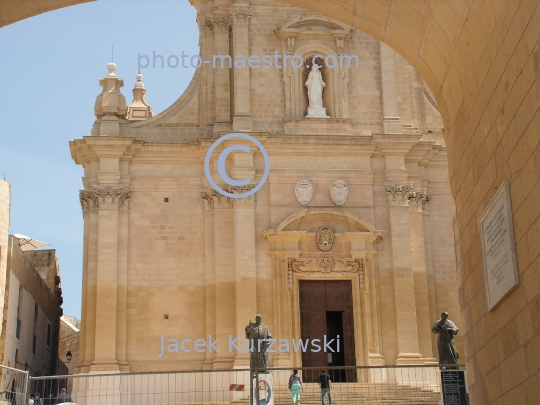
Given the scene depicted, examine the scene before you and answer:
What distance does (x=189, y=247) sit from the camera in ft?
76.3

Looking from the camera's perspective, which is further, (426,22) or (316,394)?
(316,394)

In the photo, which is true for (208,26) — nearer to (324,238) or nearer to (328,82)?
(328,82)

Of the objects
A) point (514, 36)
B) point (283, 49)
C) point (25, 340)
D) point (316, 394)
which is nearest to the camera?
point (514, 36)

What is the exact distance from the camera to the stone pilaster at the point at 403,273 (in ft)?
74.4

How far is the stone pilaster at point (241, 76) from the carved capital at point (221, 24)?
38 cm

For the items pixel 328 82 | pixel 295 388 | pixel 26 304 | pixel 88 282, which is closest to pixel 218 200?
pixel 88 282

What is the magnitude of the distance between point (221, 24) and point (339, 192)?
5.82 metres

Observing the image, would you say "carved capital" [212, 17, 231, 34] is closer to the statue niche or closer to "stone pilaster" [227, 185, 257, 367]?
the statue niche

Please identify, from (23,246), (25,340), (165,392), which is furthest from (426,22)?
(23,246)

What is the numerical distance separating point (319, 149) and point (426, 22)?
16.1 meters

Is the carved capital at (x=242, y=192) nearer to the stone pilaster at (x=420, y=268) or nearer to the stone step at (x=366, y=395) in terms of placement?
the stone pilaster at (x=420, y=268)

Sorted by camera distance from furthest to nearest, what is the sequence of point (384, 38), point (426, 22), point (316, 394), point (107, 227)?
point (107, 227), point (316, 394), point (384, 38), point (426, 22)

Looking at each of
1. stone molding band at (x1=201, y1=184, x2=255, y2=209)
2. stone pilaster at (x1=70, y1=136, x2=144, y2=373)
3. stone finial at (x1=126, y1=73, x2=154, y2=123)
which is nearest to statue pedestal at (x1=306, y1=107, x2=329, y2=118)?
stone molding band at (x1=201, y1=184, x2=255, y2=209)

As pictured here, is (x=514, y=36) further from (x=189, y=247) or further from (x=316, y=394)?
(x=189, y=247)
